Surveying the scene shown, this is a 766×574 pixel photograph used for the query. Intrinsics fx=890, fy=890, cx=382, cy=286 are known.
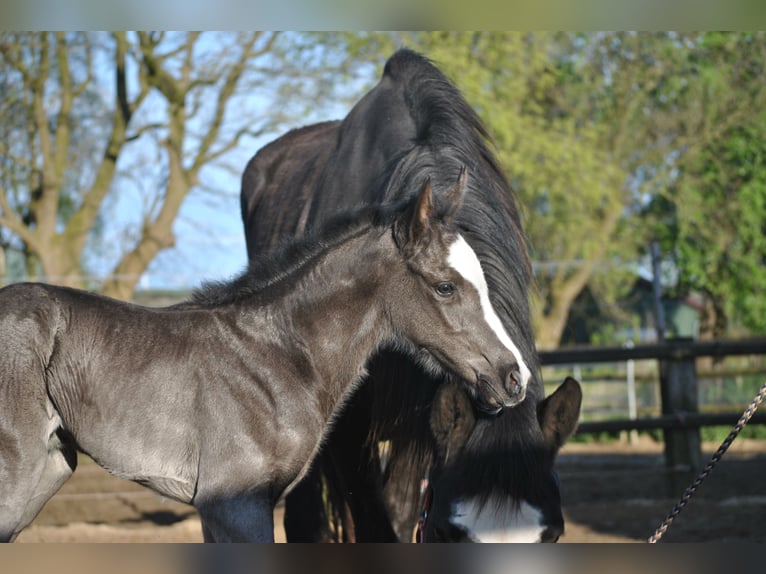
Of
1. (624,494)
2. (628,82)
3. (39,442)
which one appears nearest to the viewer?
(39,442)

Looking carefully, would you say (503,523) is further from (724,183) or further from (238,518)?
(724,183)

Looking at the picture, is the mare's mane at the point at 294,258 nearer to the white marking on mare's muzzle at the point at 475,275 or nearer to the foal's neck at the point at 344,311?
the foal's neck at the point at 344,311

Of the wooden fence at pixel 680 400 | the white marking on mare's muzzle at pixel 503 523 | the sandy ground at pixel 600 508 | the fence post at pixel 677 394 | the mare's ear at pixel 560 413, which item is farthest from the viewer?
the fence post at pixel 677 394

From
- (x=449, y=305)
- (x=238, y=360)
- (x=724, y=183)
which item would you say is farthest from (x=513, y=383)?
(x=724, y=183)

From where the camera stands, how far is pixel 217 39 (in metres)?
11.8

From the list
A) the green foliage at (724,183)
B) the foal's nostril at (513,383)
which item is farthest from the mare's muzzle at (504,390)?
the green foliage at (724,183)

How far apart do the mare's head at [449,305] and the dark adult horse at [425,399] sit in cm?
7

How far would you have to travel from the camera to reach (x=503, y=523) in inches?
112

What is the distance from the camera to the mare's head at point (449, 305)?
10.0 ft

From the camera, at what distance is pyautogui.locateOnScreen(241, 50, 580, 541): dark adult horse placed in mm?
2939

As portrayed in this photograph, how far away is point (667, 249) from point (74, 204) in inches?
416

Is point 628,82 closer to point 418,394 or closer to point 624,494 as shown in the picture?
point 624,494

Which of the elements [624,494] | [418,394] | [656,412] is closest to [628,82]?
[656,412]

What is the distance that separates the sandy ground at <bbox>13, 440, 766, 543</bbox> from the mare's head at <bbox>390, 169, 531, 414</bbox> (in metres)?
3.16
